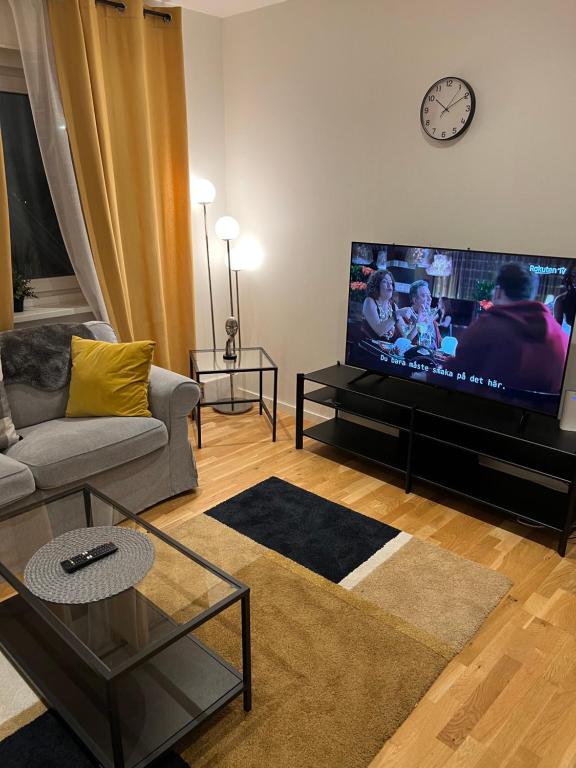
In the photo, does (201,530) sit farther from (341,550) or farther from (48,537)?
(48,537)

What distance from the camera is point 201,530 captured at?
2.98 meters

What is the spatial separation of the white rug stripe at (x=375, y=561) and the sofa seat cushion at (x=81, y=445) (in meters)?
1.16

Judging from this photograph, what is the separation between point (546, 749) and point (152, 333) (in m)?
3.14

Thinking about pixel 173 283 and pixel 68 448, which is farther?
pixel 173 283

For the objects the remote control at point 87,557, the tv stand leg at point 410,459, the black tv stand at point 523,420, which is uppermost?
the black tv stand at point 523,420

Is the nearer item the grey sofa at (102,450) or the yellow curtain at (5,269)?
the grey sofa at (102,450)

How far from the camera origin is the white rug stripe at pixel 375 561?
2.61 m

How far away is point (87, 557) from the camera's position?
2025 mm

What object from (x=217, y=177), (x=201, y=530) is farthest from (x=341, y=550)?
(x=217, y=177)

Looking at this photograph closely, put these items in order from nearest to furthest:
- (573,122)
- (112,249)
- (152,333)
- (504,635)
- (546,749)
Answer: (546,749) → (504,635) → (573,122) → (112,249) → (152,333)

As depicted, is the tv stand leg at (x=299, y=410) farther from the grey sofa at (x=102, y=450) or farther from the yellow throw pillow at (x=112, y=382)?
the yellow throw pillow at (x=112, y=382)

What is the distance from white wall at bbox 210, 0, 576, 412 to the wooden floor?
2.92ft

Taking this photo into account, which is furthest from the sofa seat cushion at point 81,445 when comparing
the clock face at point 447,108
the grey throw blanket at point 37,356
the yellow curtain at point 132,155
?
the clock face at point 447,108

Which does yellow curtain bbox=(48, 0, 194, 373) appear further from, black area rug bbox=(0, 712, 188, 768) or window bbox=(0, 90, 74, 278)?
black area rug bbox=(0, 712, 188, 768)
